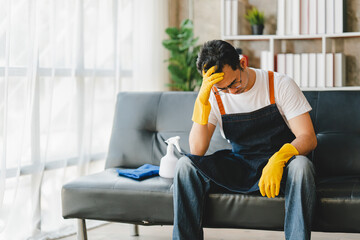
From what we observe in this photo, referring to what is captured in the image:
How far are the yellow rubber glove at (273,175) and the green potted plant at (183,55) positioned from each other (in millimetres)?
1931

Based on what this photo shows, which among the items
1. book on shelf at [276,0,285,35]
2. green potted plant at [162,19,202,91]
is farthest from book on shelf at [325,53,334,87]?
green potted plant at [162,19,202,91]

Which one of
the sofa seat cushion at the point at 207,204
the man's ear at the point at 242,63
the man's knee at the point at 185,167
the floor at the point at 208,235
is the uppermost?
the man's ear at the point at 242,63

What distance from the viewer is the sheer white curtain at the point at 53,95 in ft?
8.09

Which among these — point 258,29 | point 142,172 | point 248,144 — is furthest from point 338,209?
point 258,29

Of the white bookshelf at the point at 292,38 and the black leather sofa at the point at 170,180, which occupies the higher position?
the white bookshelf at the point at 292,38

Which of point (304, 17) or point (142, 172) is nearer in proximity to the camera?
point (142, 172)

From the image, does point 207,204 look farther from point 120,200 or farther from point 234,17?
point 234,17

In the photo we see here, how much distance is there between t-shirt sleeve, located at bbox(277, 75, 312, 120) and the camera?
2025 millimetres

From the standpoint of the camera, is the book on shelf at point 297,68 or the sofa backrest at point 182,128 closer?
the sofa backrest at point 182,128

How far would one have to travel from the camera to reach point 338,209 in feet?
6.04

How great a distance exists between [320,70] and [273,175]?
188 cm

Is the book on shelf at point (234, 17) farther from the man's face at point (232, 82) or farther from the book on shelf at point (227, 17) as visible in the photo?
the man's face at point (232, 82)

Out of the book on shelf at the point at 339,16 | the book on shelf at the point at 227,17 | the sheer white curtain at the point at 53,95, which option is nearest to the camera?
the sheer white curtain at the point at 53,95

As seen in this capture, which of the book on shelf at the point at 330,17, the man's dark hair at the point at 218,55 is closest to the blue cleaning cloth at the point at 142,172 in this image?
the man's dark hair at the point at 218,55
